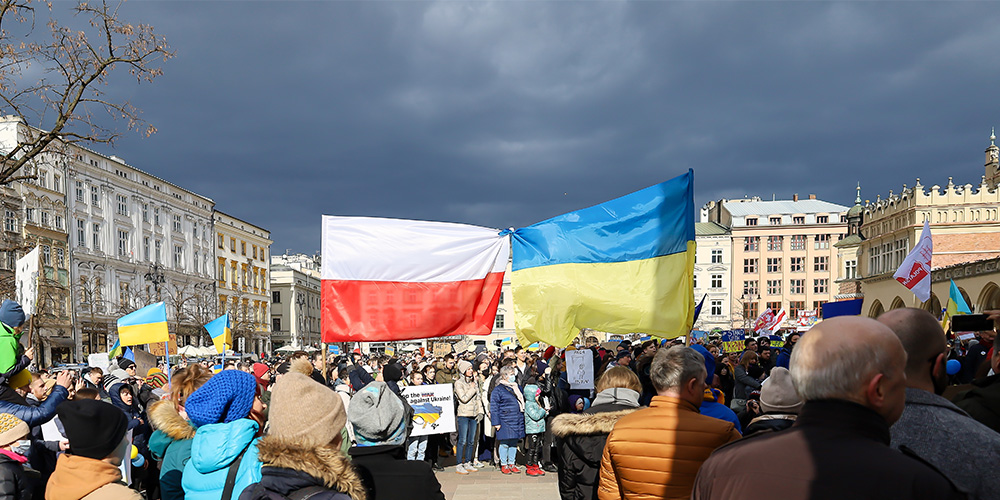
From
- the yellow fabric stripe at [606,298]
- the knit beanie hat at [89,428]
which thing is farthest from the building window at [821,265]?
the knit beanie hat at [89,428]

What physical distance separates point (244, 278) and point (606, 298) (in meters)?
80.6

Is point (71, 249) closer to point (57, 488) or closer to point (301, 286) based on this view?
point (301, 286)

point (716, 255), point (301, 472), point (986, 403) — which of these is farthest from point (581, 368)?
point (716, 255)

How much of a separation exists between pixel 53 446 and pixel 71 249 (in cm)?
5312

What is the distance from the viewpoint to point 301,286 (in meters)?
94.9

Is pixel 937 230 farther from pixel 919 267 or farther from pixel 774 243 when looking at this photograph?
pixel 919 267

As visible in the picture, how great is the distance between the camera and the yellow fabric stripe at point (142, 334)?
12.7m

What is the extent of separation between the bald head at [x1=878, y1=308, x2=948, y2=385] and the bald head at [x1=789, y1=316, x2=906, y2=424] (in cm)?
71

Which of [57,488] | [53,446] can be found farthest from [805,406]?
[53,446]

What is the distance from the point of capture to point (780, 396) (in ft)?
12.7

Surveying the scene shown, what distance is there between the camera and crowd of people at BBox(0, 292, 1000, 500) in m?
1.97

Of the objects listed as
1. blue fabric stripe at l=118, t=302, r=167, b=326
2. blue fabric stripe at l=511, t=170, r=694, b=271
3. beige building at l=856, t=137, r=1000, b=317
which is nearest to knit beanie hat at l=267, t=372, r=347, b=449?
blue fabric stripe at l=511, t=170, r=694, b=271

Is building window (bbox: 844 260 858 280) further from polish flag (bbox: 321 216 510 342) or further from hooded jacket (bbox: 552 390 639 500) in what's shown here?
hooded jacket (bbox: 552 390 639 500)

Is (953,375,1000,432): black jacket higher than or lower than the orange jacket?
higher
